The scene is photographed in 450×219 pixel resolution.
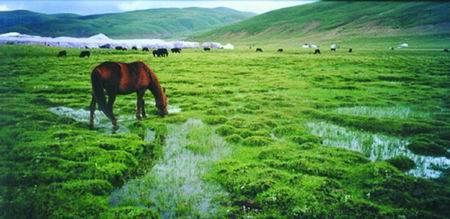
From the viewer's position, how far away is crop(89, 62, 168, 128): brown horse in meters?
17.3

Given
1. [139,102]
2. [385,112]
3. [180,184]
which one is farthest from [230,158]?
[385,112]

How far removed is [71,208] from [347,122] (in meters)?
15.2

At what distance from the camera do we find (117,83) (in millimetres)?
18094

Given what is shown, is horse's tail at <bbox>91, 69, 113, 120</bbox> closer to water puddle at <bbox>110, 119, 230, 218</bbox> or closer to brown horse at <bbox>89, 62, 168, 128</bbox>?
brown horse at <bbox>89, 62, 168, 128</bbox>

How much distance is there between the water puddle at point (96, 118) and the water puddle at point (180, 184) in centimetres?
286

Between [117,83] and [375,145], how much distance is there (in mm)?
11837

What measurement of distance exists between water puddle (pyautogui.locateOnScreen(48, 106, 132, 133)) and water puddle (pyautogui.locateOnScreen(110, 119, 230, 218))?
286 centimetres

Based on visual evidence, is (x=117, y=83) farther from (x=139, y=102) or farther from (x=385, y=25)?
(x=385, y=25)

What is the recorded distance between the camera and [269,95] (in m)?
29.2

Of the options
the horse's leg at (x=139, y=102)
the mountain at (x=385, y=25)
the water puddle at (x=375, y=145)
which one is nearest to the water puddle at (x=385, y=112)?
the water puddle at (x=375, y=145)

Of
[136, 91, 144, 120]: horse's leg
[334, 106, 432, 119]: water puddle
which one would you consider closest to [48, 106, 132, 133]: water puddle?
[136, 91, 144, 120]: horse's leg

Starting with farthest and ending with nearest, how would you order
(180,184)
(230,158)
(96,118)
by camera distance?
(96,118) → (230,158) → (180,184)

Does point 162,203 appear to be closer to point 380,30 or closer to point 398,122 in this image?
point 398,122

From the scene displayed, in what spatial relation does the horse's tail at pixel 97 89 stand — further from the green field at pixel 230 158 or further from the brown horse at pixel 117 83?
the green field at pixel 230 158
